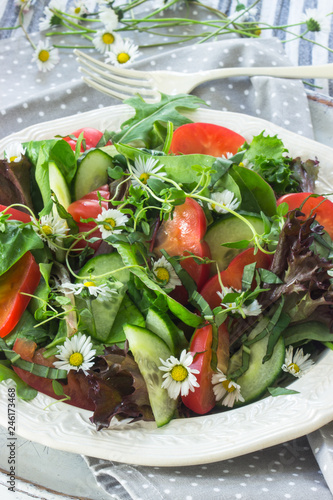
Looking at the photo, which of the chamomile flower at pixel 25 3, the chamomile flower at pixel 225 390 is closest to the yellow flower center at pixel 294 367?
the chamomile flower at pixel 225 390

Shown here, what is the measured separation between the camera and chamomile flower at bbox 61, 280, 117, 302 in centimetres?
109

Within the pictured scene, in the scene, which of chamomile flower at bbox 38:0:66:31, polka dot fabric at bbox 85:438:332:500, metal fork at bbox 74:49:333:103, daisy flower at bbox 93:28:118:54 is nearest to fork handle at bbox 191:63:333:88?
metal fork at bbox 74:49:333:103

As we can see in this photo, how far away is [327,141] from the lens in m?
1.85

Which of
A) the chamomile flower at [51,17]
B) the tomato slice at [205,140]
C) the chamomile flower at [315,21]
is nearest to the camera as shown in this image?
the tomato slice at [205,140]

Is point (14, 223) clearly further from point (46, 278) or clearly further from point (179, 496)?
point (179, 496)

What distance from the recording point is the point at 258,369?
1107 mm

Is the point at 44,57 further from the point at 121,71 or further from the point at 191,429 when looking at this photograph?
the point at 191,429

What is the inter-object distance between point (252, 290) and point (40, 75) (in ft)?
4.86

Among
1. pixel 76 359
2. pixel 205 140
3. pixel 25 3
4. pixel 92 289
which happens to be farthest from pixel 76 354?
pixel 25 3

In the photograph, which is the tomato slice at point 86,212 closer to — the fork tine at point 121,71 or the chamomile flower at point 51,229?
the chamomile flower at point 51,229

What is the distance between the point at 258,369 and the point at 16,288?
551 millimetres

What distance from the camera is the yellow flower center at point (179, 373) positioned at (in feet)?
3.40

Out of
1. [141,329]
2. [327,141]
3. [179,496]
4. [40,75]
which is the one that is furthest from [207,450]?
[40,75]

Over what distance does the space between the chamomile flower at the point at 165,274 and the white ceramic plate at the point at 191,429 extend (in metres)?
0.28
